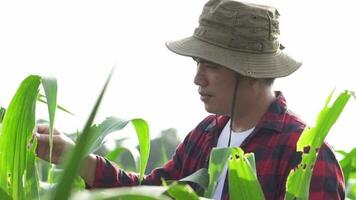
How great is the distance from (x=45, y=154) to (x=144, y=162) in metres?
0.25

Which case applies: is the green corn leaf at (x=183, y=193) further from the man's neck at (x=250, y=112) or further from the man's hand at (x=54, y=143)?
the man's neck at (x=250, y=112)

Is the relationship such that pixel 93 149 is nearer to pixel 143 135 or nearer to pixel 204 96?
pixel 143 135

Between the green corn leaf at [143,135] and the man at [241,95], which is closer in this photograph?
the green corn leaf at [143,135]

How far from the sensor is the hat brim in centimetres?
186

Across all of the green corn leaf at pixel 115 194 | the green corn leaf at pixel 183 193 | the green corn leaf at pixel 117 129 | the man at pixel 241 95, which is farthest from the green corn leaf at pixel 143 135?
the green corn leaf at pixel 115 194

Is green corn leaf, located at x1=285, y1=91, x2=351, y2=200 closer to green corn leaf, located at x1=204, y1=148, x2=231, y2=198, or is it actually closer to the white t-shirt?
green corn leaf, located at x1=204, y1=148, x2=231, y2=198

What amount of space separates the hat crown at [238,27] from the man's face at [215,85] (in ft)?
0.18

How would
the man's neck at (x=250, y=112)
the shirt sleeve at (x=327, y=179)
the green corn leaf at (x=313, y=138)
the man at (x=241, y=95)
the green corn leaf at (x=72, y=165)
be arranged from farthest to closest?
the man's neck at (x=250, y=112), the man at (x=241, y=95), the shirt sleeve at (x=327, y=179), the green corn leaf at (x=313, y=138), the green corn leaf at (x=72, y=165)

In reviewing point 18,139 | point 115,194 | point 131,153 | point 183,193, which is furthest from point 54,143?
point 115,194

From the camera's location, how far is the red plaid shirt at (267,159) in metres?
1.73

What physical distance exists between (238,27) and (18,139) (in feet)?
2.47

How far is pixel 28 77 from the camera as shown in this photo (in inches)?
49.6

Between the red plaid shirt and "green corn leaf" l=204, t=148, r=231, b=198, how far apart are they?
1.37 feet

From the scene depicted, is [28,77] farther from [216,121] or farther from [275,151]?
[216,121]
